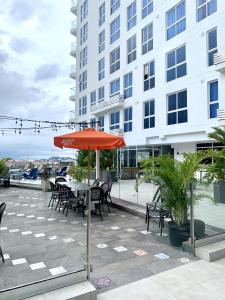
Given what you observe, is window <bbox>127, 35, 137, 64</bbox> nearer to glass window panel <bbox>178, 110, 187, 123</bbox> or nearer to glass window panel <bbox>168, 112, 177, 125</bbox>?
glass window panel <bbox>168, 112, 177, 125</bbox>

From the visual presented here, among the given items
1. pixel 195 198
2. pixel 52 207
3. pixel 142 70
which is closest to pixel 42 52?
pixel 142 70

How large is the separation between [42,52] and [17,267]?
1620 cm

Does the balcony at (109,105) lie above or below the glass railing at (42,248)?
above

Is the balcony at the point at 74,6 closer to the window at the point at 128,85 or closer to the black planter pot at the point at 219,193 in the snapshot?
the window at the point at 128,85

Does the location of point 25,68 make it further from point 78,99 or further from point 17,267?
point 17,267

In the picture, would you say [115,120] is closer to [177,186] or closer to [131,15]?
[131,15]

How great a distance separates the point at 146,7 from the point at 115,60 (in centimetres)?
528

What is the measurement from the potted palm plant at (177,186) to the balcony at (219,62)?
389 inches

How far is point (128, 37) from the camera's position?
21.9 meters

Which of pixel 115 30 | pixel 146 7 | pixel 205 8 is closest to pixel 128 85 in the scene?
pixel 146 7

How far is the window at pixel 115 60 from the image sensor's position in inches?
919

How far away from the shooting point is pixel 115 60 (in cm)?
2384

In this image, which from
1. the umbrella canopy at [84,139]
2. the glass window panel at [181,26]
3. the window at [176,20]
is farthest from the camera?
the window at [176,20]

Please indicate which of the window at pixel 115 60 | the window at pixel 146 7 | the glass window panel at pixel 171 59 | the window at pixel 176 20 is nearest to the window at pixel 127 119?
the window at pixel 115 60
